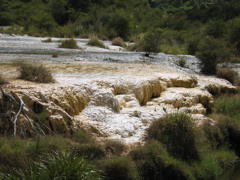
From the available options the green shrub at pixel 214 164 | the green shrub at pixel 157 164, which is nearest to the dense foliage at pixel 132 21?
the green shrub at pixel 214 164

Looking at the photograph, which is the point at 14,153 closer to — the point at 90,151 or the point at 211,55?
the point at 90,151

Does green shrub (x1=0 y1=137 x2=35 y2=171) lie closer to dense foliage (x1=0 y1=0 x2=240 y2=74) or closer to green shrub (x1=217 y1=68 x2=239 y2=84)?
green shrub (x1=217 y1=68 x2=239 y2=84)

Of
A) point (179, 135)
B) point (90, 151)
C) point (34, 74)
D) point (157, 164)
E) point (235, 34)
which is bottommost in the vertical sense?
point (235, 34)

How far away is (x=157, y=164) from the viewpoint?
1270cm

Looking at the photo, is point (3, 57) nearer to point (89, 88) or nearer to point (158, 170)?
point (89, 88)

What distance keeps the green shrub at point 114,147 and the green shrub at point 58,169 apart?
1779 millimetres

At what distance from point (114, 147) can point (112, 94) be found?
311cm

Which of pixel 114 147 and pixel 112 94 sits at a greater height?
pixel 112 94

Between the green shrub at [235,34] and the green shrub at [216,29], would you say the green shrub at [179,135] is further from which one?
the green shrub at [216,29]

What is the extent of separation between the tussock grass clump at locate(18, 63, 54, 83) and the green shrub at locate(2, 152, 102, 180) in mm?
4358

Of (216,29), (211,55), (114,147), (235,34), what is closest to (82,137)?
(114,147)

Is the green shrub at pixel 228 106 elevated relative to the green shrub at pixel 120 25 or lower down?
elevated

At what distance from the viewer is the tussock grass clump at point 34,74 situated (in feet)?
48.0

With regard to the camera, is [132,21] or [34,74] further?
[132,21]
